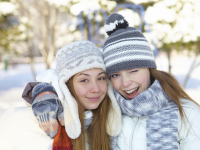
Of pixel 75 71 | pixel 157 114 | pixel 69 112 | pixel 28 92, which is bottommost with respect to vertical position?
pixel 157 114

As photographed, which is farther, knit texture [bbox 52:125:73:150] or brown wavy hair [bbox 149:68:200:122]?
brown wavy hair [bbox 149:68:200:122]

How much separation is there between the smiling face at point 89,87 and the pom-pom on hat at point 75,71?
6 centimetres

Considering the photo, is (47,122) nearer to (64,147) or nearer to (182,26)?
(64,147)

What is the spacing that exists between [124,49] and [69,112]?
76 cm

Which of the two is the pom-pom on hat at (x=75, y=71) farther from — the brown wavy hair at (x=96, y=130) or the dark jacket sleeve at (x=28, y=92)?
the dark jacket sleeve at (x=28, y=92)

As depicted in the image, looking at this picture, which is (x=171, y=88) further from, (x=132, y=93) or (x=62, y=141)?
(x=62, y=141)

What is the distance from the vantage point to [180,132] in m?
1.63

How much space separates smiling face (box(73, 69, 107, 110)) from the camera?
1745mm

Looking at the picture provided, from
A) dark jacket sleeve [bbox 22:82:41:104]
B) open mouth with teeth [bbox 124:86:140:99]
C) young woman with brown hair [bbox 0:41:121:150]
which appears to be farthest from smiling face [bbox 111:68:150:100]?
dark jacket sleeve [bbox 22:82:41:104]

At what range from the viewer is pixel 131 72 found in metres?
1.80

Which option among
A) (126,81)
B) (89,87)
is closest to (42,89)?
(89,87)

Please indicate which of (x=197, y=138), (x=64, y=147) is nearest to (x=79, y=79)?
(x=64, y=147)

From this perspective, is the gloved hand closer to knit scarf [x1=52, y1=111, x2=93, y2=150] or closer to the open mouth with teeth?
knit scarf [x1=52, y1=111, x2=93, y2=150]

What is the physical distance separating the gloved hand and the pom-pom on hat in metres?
0.08
